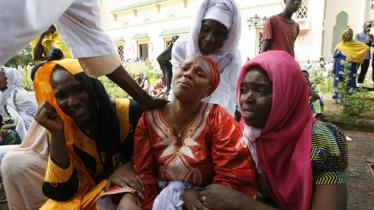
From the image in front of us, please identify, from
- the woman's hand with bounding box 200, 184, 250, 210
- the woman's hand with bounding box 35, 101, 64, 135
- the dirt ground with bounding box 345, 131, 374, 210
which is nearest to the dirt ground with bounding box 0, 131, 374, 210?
the dirt ground with bounding box 345, 131, 374, 210

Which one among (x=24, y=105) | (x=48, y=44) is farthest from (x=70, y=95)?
(x=24, y=105)

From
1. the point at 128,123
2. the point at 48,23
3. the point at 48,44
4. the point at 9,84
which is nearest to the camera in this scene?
the point at 48,23

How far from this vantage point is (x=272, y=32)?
4195 millimetres

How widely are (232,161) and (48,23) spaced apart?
1.01 m

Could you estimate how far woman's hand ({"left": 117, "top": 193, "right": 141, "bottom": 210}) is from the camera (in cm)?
151

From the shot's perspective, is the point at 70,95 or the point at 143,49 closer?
A: the point at 70,95

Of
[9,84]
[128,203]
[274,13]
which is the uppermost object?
[274,13]

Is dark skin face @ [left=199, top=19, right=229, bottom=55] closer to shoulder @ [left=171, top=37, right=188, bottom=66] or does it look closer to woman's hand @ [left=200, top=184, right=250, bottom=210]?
shoulder @ [left=171, top=37, right=188, bottom=66]

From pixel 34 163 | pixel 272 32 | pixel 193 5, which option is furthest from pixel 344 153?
pixel 193 5

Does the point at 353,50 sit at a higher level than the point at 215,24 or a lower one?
lower

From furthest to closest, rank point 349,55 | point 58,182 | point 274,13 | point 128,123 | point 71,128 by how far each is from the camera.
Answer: point 274,13, point 349,55, point 128,123, point 71,128, point 58,182

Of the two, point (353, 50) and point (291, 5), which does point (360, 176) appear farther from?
point (353, 50)

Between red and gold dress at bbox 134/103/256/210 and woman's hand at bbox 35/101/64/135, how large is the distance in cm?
42

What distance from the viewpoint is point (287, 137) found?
4.86 feet
